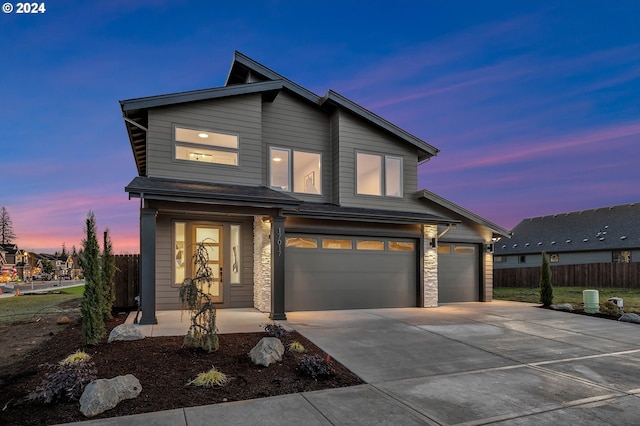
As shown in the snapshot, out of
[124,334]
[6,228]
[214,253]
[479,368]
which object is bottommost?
[479,368]

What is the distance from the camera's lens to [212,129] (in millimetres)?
10680

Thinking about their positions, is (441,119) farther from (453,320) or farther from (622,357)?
(622,357)

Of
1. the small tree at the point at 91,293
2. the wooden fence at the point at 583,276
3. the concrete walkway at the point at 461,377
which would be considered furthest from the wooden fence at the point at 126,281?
the wooden fence at the point at 583,276

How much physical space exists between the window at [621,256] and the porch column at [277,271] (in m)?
26.6

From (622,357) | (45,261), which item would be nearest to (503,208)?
(622,357)

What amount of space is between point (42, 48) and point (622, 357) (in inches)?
827

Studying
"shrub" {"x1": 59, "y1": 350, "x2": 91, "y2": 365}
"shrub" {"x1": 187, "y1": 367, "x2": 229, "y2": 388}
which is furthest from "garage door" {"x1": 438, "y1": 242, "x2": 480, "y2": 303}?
"shrub" {"x1": 59, "y1": 350, "x2": 91, "y2": 365}

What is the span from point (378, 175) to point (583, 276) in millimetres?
17412

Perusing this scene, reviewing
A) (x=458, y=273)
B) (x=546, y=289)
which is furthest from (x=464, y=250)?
(x=546, y=289)

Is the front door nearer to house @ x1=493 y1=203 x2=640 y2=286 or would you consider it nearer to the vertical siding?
→ the vertical siding

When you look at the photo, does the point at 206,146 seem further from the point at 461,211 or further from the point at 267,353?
the point at 461,211

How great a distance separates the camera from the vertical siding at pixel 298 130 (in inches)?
468

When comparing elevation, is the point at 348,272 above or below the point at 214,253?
below

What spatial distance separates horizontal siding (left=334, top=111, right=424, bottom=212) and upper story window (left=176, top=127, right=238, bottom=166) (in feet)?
11.6
